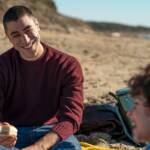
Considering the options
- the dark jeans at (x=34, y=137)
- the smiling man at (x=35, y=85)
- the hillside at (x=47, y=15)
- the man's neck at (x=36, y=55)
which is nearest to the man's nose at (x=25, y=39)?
the smiling man at (x=35, y=85)

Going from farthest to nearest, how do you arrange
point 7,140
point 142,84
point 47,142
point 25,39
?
point 25,39 → point 47,142 → point 7,140 → point 142,84

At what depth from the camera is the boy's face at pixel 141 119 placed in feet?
10.1

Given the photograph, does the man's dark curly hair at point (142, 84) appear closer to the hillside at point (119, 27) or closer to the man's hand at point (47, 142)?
the man's hand at point (47, 142)

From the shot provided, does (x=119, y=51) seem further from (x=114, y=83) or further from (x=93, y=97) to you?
(x=93, y=97)

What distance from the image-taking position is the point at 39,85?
505cm

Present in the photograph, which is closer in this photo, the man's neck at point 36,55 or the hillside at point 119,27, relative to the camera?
the man's neck at point 36,55

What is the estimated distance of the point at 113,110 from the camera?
7133 mm

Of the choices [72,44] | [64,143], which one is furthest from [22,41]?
[72,44]

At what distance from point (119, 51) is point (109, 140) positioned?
13.1 metres

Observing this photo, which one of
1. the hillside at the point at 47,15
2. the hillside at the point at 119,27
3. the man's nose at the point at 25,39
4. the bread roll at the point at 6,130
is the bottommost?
the hillside at the point at 119,27

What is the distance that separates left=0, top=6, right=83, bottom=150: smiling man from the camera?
4.94 metres

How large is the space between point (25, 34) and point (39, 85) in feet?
1.34

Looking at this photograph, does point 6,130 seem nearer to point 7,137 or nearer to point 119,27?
point 7,137

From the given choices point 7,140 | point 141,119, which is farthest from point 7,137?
point 141,119
